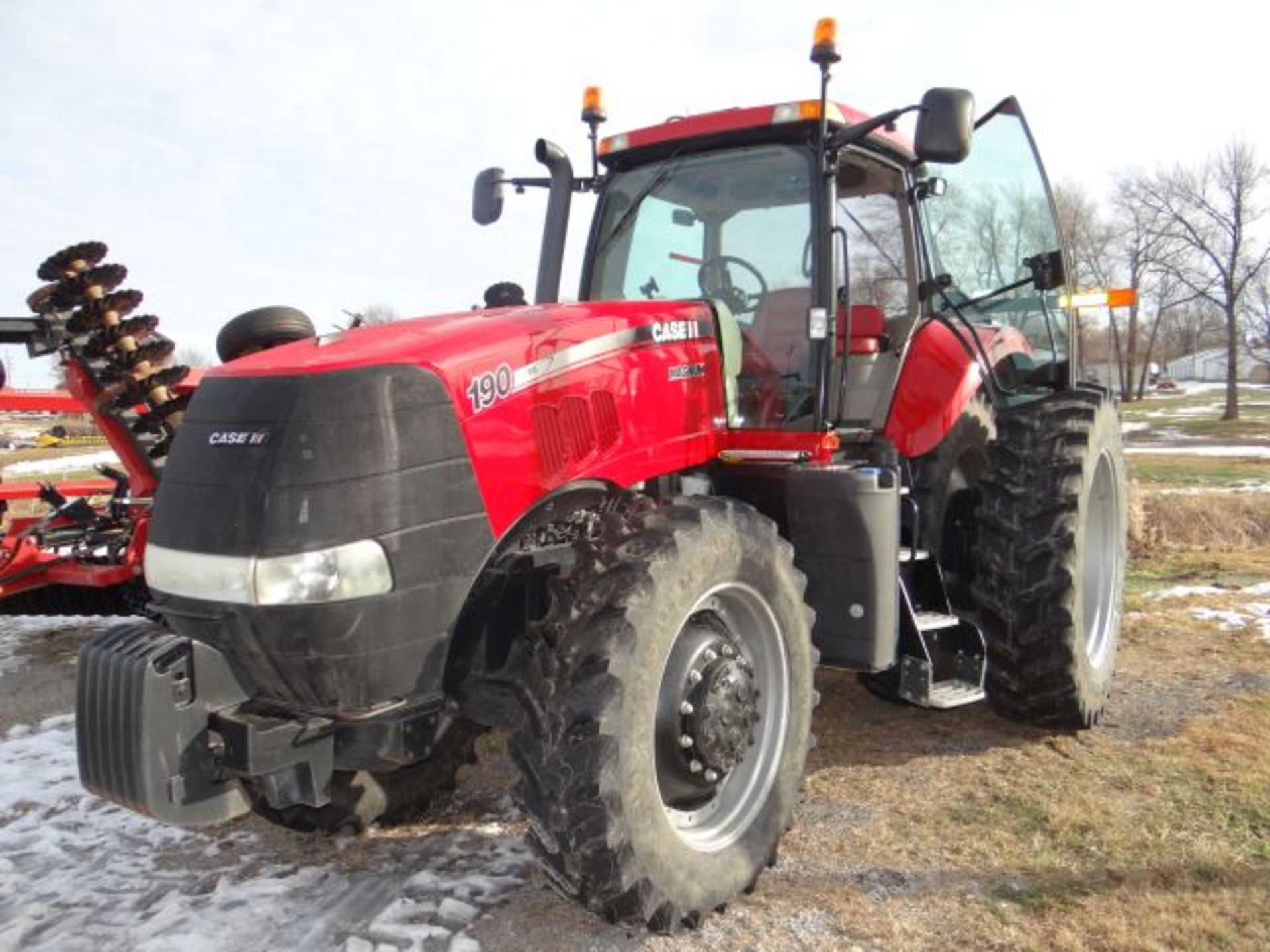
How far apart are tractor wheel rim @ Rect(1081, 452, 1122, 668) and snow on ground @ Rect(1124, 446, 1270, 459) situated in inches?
709

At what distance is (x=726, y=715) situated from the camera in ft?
9.77

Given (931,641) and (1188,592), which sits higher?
(931,641)

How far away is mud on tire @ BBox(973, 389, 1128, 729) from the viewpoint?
13.9ft

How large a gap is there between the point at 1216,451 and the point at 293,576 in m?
25.2

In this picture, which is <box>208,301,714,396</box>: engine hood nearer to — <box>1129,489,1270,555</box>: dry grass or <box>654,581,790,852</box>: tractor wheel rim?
<box>654,581,790,852</box>: tractor wheel rim

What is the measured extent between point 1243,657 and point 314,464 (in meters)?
5.45

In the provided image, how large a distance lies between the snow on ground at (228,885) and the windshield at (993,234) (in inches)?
126

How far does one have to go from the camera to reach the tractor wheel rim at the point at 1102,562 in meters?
4.99

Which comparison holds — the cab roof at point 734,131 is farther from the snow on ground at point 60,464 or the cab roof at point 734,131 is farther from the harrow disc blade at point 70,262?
the snow on ground at point 60,464

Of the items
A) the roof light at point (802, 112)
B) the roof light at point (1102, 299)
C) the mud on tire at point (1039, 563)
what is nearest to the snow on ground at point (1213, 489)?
the roof light at point (1102, 299)

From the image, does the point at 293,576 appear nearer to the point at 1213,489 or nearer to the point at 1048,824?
the point at 1048,824

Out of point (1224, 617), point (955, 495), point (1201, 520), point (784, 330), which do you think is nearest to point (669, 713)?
point (784, 330)

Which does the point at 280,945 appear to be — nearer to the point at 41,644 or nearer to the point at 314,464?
the point at 314,464

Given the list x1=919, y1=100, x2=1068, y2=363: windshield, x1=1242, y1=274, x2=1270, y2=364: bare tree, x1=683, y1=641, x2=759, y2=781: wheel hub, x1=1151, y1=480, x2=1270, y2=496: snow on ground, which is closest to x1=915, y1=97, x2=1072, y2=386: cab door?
x1=919, y1=100, x2=1068, y2=363: windshield
